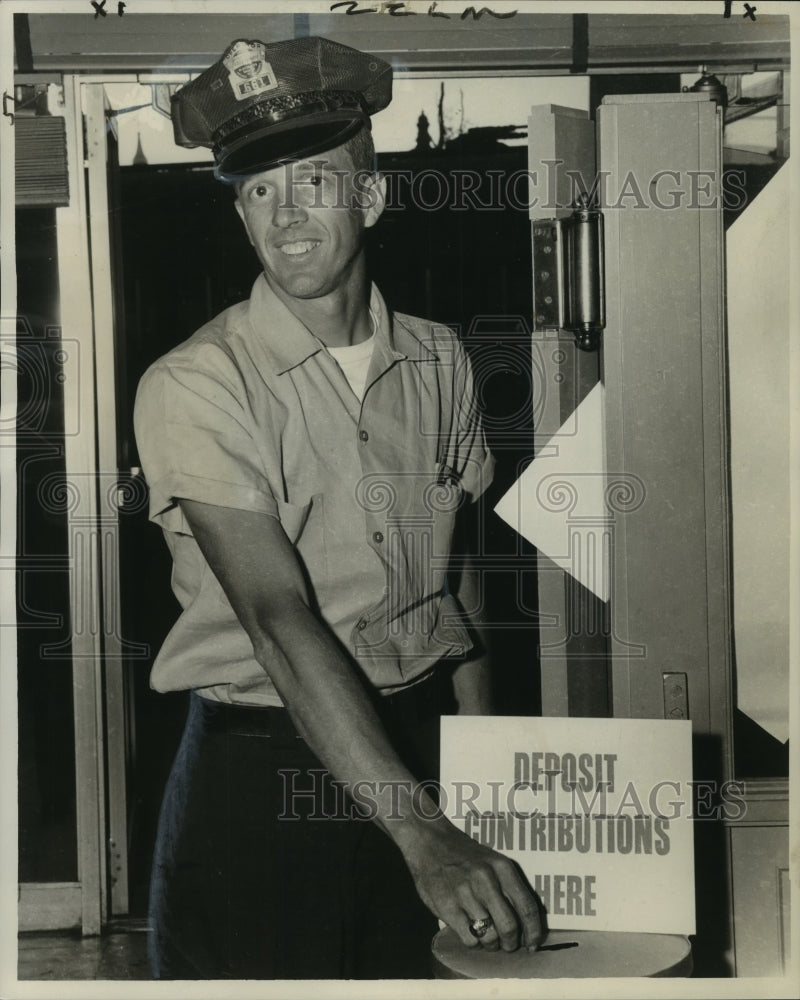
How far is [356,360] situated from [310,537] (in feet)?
0.80

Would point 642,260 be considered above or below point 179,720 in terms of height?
above

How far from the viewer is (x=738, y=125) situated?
135 centimetres

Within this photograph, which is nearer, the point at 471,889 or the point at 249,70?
the point at 471,889

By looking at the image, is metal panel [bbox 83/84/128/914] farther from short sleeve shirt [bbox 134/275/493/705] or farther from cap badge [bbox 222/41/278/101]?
cap badge [bbox 222/41/278/101]

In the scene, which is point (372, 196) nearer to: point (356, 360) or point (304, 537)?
point (356, 360)

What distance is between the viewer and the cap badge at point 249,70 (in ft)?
4.32

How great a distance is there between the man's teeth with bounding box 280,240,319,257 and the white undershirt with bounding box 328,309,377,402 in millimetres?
116

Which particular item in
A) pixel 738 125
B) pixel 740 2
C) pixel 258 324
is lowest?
pixel 258 324

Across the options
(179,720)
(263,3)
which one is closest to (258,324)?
(263,3)

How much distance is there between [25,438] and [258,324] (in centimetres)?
35

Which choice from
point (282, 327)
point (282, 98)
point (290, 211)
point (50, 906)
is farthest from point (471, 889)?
point (282, 98)

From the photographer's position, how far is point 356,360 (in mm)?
1350

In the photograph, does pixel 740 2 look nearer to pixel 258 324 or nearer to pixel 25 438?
pixel 258 324

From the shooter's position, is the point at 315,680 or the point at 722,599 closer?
the point at 315,680
